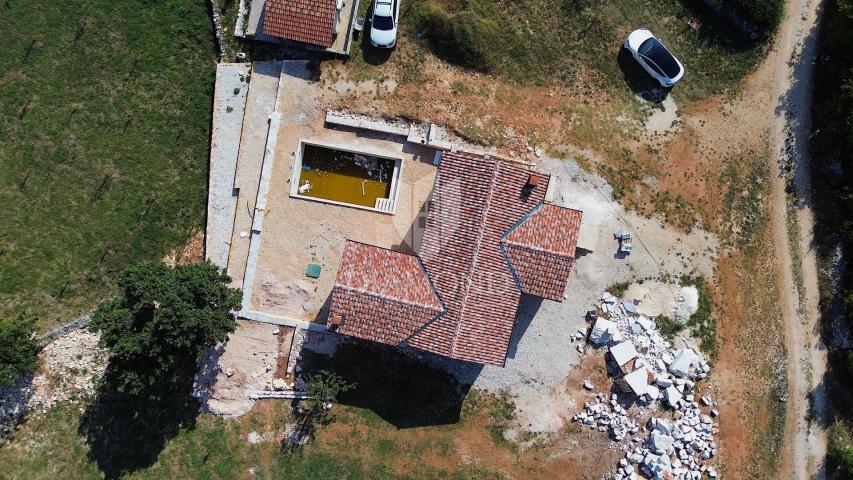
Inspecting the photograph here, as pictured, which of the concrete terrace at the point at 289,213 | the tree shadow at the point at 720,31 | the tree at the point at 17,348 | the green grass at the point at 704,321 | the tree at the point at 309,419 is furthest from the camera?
the tree shadow at the point at 720,31

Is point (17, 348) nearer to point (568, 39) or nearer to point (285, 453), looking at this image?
point (285, 453)

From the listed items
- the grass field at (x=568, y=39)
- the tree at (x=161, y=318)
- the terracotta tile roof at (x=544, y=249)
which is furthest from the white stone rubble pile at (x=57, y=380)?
the terracotta tile roof at (x=544, y=249)

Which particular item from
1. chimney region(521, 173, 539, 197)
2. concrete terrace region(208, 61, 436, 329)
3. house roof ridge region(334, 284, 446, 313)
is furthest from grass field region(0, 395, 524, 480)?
chimney region(521, 173, 539, 197)

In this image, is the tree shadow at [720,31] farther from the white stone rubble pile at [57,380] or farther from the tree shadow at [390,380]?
the white stone rubble pile at [57,380]

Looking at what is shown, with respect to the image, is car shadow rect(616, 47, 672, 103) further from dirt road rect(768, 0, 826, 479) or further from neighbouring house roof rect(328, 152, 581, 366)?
neighbouring house roof rect(328, 152, 581, 366)

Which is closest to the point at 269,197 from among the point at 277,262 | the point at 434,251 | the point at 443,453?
the point at 277,262

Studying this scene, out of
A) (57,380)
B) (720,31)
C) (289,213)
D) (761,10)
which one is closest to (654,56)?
(720,31)
